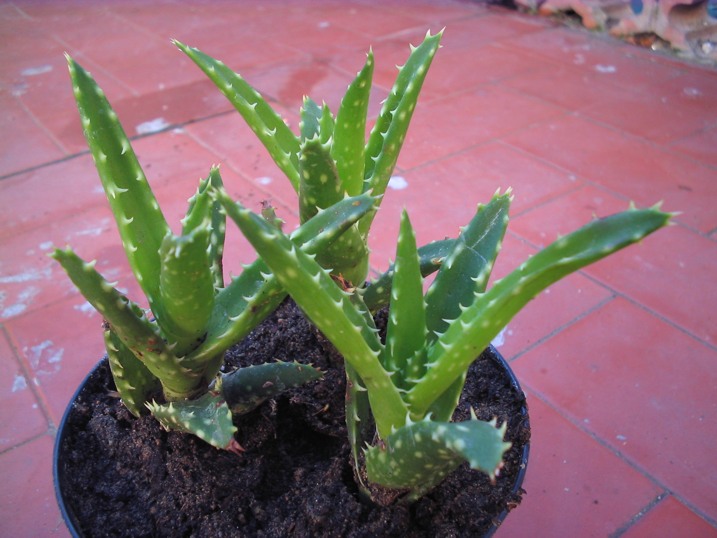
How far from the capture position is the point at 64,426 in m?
0.86

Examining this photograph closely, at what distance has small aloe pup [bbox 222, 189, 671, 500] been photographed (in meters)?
0.49

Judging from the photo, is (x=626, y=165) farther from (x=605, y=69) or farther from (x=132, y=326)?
(x=132, y=326)

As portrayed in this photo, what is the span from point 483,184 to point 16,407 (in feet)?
4.76

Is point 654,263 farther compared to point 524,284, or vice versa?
point 654,263

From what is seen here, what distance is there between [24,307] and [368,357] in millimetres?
1372

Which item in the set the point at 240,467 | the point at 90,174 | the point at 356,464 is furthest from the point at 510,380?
the point at 90,174

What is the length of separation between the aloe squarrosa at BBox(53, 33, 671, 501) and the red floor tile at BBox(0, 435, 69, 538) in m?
0.54

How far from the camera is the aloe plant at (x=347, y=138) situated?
2.46 feet

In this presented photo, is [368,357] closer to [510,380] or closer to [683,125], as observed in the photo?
[510,380]

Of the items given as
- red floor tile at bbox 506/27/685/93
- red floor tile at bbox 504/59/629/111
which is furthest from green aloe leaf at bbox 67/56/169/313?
red floor tile at bbox 506/27/685/93

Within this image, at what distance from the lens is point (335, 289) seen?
0.61 m

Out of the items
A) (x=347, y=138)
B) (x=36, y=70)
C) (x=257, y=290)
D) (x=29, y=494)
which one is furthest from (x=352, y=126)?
(x=36, y=70)

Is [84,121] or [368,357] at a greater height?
[84,121]

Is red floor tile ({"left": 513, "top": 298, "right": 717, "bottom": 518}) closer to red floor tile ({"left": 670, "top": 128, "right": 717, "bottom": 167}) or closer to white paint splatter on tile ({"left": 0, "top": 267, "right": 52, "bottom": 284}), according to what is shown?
red floor tile ({"left": 670, "top": 128, "right": 717, "bottom": 167})
